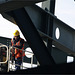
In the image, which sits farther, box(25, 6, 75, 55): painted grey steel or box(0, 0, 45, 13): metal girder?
box(25, 6, 75, 55): painted grey steel

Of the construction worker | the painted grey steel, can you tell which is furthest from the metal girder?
the construction worker

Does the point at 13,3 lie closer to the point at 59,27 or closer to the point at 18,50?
the point at 59,27

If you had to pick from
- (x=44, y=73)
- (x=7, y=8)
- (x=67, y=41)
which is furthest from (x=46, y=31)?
(x=44, y=73)

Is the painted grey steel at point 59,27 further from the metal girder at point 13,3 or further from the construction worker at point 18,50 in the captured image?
the metal girder at point 13,3

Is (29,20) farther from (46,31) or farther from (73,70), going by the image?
(73,70)

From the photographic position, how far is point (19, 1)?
14.5 ft

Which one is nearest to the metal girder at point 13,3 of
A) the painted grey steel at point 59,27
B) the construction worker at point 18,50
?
the painted grey steel at point 59,27

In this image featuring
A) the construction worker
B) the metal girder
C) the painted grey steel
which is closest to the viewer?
the metal girder

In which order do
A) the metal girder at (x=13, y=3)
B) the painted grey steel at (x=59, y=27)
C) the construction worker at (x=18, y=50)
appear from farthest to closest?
the construction worker at (x=18, y=50), the painted grey steel at (x=59, y=27), the metal girder at (x=13, y=3)

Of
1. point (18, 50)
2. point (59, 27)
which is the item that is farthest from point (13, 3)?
point (18, 50)

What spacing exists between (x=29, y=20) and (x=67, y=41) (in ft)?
10.1

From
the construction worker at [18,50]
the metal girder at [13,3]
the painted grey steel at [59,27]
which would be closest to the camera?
the metal girder at [13,3]

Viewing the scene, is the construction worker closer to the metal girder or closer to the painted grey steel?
the painted grey steel

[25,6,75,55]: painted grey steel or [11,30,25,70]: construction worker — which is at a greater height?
[25,6,75,55]: painted grey steel
